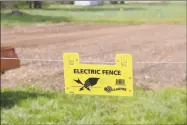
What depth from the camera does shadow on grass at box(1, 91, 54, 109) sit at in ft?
18.0

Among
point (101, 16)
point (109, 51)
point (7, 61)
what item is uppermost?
point (101, 16)

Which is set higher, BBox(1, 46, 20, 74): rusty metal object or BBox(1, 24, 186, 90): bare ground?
BBox(1, 46, 20, 74): rusty metal object

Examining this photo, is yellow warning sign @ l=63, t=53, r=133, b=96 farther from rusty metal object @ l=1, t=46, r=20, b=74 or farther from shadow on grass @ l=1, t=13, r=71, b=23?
shadow on grass @ l=1, t=13, r=71, b=23

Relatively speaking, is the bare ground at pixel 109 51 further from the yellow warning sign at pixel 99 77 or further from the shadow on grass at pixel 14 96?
the yellow warning sign at pixel 99 77

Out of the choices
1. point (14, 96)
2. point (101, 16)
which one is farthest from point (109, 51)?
point (101, 16)

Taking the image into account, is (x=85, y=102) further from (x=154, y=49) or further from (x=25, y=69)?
(x=154, y=49)

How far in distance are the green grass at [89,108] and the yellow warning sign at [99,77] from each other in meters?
Result: 2.34

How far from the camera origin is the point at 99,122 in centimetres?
474

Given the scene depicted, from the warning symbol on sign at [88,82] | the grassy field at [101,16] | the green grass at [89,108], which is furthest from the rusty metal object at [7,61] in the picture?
the grassy field at [101,16]

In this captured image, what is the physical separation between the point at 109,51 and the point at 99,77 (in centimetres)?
830

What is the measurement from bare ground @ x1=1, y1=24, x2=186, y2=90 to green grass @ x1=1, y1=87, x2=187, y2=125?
732 mm

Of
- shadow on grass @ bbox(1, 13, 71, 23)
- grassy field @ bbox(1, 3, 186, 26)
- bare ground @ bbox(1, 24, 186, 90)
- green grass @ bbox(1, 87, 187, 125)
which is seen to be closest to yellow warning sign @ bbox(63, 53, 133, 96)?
green grass @ bbox(1, 87, 187, 125)

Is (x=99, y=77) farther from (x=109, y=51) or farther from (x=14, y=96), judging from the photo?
(x=109, y=51)

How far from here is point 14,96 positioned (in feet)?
19.3
